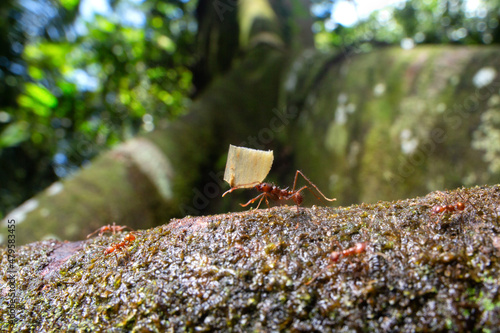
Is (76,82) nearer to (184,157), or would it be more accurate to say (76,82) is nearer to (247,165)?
(184,157)

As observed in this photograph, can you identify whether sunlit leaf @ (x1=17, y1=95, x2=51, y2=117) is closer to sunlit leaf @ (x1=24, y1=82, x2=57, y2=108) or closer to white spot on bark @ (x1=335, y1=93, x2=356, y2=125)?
sunlit leaf @ (x1=24, y1=82, x2=57, y2=108)

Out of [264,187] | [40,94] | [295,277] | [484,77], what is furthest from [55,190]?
[484,77]

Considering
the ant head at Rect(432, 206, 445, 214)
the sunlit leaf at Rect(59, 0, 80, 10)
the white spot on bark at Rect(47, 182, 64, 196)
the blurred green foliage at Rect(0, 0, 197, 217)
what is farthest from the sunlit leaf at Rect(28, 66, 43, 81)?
the ant head at Rect(432, 206, 445, 214)

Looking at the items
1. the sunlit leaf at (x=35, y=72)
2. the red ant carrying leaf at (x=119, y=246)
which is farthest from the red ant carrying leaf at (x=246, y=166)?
the sunlit leaf at (x=35, y=72)

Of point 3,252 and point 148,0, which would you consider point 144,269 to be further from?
point 148,0

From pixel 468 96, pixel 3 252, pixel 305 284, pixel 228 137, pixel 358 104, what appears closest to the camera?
pixel 305 284

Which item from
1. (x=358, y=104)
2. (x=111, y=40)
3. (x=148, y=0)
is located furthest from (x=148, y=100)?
(x=358, y=104)
